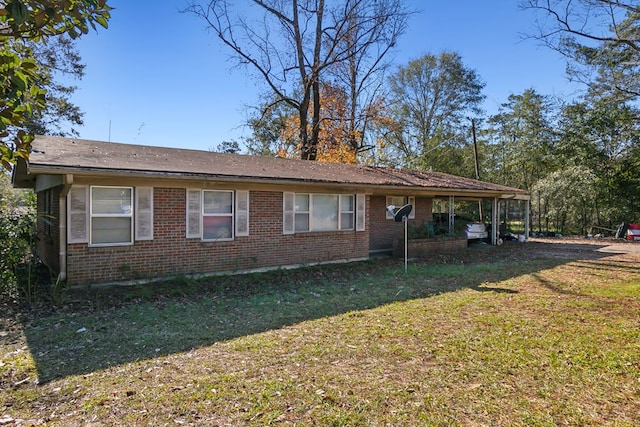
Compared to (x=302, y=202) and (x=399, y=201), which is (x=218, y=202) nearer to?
(x=302, y=202)

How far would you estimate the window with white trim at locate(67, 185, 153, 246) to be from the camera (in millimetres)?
7709

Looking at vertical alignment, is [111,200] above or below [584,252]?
above

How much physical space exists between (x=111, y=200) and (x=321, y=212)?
231 inches

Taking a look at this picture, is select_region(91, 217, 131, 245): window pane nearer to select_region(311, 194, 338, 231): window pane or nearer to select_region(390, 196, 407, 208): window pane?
select_region(311, 194, 338, 231): window pane

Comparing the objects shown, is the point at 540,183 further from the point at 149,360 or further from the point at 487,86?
the point at 149,360

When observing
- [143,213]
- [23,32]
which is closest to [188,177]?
[143,213]

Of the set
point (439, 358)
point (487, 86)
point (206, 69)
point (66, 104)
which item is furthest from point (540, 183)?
point (66, 104)

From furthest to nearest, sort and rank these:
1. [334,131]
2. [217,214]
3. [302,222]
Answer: [334,131]
[302,222]
[217,214]

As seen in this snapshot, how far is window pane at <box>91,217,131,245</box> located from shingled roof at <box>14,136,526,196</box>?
1.25 meters

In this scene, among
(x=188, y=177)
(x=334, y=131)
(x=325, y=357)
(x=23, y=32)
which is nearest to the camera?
(x=23, y=32)

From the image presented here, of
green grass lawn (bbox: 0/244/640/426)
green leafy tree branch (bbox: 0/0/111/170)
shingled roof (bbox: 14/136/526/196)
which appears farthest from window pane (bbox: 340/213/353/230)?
green leafy tree branch (bbox: 0/0/111/170)

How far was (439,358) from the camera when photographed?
4.50 meters

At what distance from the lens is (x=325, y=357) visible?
454 cm

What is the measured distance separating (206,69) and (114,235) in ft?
43.8
